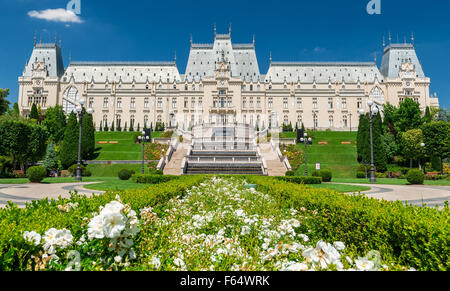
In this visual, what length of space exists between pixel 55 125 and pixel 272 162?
131 feet

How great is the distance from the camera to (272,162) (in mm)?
33688

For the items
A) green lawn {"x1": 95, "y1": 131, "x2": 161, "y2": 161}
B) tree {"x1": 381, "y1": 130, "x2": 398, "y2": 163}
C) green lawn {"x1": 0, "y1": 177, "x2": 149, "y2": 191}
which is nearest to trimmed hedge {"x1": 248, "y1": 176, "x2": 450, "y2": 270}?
green lawn {"x1": 0, "y1": 177, "x2": 149, "y2": 191}

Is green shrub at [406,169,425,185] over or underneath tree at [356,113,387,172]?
underneath

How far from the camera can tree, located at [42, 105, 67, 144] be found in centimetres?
4778

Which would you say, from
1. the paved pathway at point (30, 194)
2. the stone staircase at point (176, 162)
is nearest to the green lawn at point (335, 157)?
the stone staircase at point (176, 162)

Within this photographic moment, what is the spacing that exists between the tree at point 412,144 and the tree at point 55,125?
5390 centimetres

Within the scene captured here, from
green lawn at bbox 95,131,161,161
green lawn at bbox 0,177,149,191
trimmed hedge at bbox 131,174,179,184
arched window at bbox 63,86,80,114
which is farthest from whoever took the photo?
arched window at bbox 63,86,80,114

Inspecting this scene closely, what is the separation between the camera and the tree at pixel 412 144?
37.7 metres

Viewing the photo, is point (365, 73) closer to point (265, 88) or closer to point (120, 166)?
point (265, 88)

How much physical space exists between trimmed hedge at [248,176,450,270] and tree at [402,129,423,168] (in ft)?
129

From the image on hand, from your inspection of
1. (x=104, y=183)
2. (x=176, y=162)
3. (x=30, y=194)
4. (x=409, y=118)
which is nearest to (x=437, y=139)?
(x=409, y=118)

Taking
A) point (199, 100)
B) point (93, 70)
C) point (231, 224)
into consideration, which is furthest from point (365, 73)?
point (231, 224)

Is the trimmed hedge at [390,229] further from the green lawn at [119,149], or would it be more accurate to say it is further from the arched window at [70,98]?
the arched window at [70,98]

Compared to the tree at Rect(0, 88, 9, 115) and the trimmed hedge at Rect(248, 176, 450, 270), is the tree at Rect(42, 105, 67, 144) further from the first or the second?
the trimmed hedge at Rect(248, 176, 450, 270)
